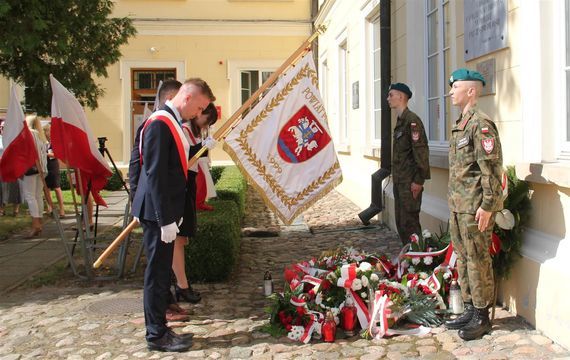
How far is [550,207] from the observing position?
4449mm

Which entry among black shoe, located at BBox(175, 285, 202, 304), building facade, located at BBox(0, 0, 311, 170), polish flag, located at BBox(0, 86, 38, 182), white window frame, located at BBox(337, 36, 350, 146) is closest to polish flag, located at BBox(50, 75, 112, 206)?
polish flag, located at BBox(0, 86, 38, 182)

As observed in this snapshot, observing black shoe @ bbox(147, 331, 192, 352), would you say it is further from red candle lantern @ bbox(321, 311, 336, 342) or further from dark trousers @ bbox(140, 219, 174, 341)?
red candle lantern @ bbox(321, 311, 336, 342)

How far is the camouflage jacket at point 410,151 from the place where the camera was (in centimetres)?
596

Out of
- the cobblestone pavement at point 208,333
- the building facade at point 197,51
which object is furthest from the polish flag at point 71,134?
the building facade at point 197,51

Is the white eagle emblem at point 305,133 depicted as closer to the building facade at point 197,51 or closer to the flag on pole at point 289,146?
the flag on pole at point 289,146

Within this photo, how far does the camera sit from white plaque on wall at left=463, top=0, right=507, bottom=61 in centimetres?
501

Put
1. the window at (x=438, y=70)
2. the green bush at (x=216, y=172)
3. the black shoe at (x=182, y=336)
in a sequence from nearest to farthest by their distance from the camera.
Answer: the black shoe at (x=182, y=336), the window at (x=438, y=70), the green bush at (x=216, y=172)

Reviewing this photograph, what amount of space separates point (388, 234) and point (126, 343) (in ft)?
15.8

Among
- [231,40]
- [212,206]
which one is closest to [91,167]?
[212,206]

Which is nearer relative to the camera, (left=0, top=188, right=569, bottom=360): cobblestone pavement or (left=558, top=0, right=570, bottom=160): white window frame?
(left=0, top=188, right=569, bottom=360): cobblestone pavement

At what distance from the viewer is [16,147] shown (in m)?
7.00

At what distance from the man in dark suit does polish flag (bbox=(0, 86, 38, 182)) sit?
10.1 ft

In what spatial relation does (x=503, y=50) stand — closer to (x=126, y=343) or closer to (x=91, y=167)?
(x=126, y=343)

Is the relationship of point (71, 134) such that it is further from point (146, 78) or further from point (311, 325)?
point (146, 78)
